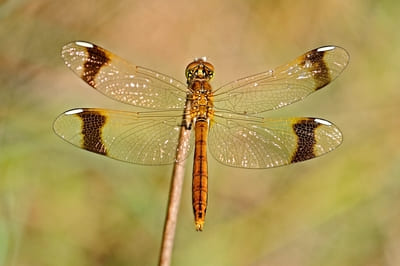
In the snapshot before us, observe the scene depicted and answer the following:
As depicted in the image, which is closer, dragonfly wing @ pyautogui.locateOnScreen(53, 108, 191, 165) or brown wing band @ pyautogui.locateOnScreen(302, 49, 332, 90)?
dragonfly wing @ pyautogui.locateOnScreen(53, 108, 191, 165)

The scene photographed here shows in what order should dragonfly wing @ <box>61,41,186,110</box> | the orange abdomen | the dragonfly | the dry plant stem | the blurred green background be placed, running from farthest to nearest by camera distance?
the blurred green background
dragonfly wing @ <box>61,41,186,110</box>
the dragonfly
the orange abdomen
the dry plant stem

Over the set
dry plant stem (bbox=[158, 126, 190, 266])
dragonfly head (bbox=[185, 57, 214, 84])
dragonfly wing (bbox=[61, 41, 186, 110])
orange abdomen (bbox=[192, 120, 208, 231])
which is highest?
dragonfly head (bbox=[185, 57, 214, 84])

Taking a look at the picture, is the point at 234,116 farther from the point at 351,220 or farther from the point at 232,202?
the point at 351,220

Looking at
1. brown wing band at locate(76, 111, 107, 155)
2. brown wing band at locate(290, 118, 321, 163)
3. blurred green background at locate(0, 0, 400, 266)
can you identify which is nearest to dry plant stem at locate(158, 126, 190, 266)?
brown wing band at locate(76, 111, 107, 155)

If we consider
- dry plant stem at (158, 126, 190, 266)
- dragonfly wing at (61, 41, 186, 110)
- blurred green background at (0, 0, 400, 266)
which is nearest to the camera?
dry plant stem at (158, 126, 190, 266)

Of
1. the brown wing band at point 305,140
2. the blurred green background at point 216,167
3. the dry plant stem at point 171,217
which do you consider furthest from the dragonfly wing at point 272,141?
the blurred green background at point 216,167

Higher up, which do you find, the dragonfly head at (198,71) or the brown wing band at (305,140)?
the dragonfly head at (198,71)

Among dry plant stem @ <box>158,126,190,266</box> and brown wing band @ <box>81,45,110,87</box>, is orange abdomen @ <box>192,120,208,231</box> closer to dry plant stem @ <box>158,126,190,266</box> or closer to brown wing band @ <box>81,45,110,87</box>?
dry plant stem @ <box>158,126,190,266</box>

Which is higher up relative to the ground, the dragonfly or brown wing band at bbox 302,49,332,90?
brown wing band at bbox 302,49,332,90

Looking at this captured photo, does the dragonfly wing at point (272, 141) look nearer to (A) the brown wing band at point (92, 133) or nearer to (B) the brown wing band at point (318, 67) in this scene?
(B) the brown wing band at point (318, 67)
